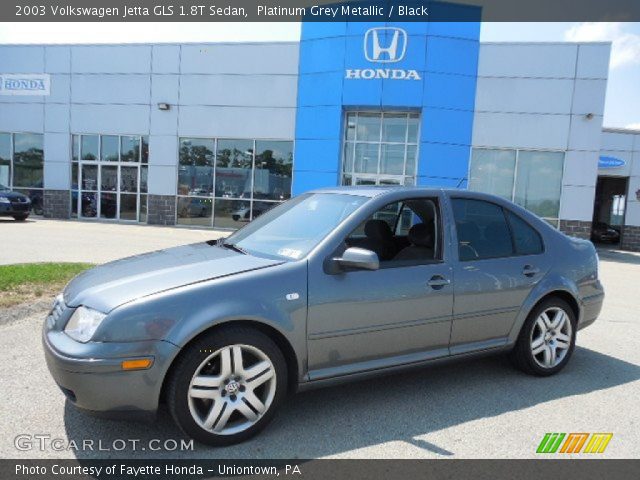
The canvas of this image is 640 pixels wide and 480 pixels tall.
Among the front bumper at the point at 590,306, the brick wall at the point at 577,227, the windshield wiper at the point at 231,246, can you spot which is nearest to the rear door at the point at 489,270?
the front bumper at the point at 590,306

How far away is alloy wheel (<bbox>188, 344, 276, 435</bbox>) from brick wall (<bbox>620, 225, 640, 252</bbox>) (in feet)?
73.8

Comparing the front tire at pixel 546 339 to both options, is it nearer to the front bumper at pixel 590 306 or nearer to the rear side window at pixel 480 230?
the front bumper at pixel 590 306

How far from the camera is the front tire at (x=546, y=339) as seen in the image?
4332mm

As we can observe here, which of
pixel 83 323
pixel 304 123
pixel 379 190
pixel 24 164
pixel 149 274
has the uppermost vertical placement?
pixel 304 123

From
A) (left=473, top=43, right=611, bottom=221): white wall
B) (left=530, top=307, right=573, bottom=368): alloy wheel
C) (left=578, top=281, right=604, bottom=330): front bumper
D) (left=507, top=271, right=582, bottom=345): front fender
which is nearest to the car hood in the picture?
(left=507, top=271, right=582, bottom=345): front fender

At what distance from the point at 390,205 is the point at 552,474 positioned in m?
2.10

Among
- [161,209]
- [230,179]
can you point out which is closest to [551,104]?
[230,179]

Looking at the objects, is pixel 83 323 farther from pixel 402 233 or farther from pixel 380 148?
pixel 380 148

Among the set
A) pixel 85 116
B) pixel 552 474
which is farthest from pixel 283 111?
pixel 552 474

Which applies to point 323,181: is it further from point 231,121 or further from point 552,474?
point 552,474

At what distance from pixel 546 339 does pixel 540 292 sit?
466mm

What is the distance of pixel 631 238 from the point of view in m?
21.2

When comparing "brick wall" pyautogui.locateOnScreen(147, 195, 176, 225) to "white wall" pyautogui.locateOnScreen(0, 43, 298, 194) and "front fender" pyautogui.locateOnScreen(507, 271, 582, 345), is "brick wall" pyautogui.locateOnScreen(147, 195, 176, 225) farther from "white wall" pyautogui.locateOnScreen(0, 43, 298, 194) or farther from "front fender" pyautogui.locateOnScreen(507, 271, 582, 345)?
"front fender" pyautogui.locateOnScreen(507, 271, 582, 345)

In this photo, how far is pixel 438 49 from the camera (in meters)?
17.1
